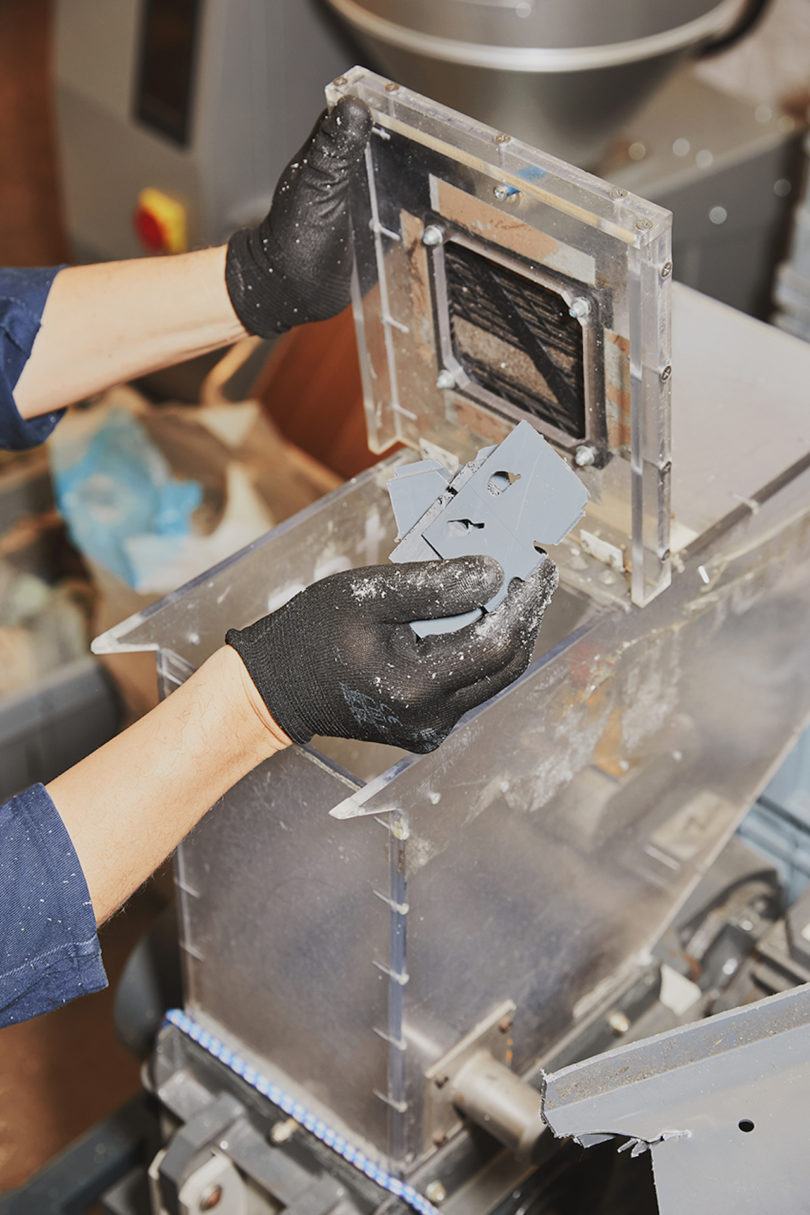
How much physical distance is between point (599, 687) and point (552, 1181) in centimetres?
→ 36

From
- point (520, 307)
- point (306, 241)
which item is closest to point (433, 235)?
point (520, 307)

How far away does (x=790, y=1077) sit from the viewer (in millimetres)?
688

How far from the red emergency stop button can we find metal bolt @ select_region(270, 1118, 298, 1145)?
4.48ft

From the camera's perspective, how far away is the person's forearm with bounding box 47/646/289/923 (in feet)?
2.59

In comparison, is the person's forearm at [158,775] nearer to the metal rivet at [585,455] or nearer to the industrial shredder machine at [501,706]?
the industrial shredder machine at [501,706]

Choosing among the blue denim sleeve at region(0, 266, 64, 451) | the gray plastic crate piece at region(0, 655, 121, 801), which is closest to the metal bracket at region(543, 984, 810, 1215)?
the blue denim sleeve at region(0, 266, 64, 451)

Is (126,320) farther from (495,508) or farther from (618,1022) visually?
(618,1022)

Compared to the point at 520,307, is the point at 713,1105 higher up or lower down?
lower down

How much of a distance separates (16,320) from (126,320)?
0.08 m

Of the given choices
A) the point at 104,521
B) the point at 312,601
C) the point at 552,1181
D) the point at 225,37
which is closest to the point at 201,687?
the point at 312,601

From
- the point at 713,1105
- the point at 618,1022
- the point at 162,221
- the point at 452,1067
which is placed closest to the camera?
the point at 713,1105

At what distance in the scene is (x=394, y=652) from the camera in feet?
2.49

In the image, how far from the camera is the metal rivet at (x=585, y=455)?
827mm

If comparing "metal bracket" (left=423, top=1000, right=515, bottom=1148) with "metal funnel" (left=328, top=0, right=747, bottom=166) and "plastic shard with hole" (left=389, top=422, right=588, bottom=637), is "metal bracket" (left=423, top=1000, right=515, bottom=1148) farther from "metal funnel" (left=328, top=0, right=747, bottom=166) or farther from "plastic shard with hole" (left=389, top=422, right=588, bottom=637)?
"metal funnel" (left=328, top=0, right=747, bottom=166)
